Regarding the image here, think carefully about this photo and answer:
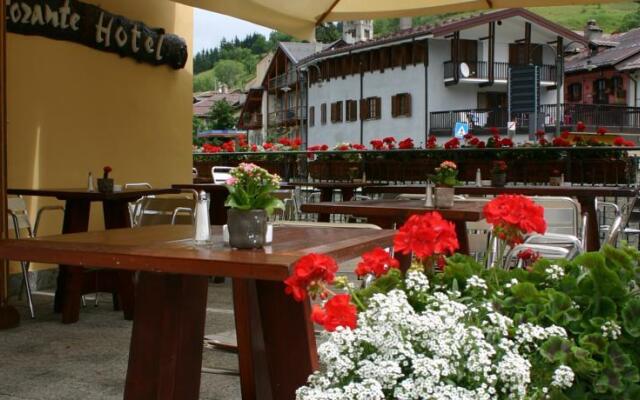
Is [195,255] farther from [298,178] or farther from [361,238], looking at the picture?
[298,178]

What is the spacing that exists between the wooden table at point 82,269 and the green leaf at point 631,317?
4.05 m

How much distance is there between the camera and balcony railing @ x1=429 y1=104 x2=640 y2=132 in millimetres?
38406

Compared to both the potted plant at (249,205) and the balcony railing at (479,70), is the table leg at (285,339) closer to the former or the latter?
the potted plant at (249,205)

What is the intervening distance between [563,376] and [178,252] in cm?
126

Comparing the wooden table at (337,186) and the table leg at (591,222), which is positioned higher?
the wooden table at (337,186)

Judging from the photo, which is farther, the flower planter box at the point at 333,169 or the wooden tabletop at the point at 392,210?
the flower planter box at the point at 333,169

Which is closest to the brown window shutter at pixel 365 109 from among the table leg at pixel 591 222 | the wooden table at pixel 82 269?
the table leg at pixel 591 222

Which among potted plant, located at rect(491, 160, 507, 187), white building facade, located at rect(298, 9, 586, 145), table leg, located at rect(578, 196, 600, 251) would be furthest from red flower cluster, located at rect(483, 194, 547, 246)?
white building facade, located at rect(298, 9, 586, 145)

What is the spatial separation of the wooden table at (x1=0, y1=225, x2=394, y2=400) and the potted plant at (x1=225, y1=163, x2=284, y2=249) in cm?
6

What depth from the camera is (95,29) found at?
670 centimetres

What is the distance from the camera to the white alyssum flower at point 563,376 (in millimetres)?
1310

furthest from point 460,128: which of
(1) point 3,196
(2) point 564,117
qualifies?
(1) point 3,196

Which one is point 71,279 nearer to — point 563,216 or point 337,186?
point 563,216

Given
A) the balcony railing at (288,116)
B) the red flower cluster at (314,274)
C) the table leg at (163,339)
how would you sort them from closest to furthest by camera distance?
1. the red flower cluster at (314,274)
2. the table leg at (163,339)
3. the balcony railing at (288,116)
